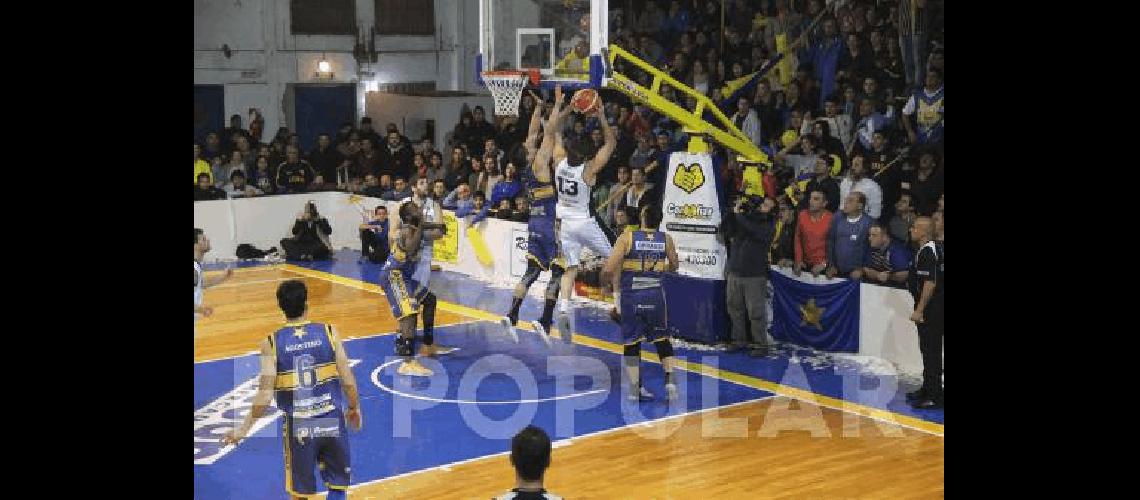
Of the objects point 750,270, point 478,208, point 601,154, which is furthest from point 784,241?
point 478,208

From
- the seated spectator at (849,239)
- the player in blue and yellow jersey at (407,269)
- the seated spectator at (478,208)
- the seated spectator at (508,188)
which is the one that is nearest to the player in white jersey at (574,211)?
the player in blue and yellow jersey at (407,269)

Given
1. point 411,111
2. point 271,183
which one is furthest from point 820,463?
point 411,111

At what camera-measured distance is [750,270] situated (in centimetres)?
1514

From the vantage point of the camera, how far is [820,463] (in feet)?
36.9

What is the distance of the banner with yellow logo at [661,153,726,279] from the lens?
1579 cm

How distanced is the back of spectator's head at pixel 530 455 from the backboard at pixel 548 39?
32.6 ft

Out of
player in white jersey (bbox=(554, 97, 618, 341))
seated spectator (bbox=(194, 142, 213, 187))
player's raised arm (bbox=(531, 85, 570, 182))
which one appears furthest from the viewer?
seated spectator (bbox=(194, 142, 213, 187))

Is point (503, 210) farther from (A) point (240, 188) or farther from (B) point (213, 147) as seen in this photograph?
(B) point (213, 147)

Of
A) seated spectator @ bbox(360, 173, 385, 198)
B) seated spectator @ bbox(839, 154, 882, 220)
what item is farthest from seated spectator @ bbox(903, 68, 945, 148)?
seated spectator @ bbox(360, 173, 385, 198)

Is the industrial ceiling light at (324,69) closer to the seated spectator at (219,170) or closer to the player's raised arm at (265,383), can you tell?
the seated spectator at (219,170)

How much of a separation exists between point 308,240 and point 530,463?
1687 centimetres

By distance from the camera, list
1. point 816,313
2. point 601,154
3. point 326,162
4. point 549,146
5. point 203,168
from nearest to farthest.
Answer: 1. point 601,154
2. point 549,146
3. point 816,313
4. point 203,168
5. point 326,162

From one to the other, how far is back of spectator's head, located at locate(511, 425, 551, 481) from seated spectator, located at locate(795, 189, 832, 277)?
9.59 metres

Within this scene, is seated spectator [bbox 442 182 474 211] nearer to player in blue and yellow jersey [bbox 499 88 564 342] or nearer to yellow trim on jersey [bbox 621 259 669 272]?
player in blue and yellow jersey [bbox 499 88 564 342]
